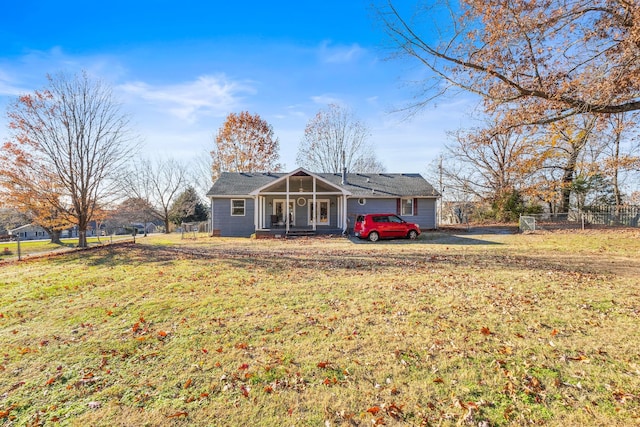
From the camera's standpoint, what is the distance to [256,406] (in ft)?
9.53

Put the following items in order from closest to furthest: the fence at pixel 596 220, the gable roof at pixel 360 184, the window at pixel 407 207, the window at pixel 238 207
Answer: the fence at pixel 596 220
the window at pixel 238 207
the gable roof at pixel 360 184
the window at pixel 407 207

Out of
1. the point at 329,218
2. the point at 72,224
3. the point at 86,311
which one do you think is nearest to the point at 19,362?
the point at 86,311

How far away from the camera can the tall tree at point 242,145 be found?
117 feet

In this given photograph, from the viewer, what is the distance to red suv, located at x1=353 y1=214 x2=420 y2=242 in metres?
16.8

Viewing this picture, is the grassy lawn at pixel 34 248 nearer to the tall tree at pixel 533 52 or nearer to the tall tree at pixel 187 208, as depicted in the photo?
the tall tree at pixel 187 208

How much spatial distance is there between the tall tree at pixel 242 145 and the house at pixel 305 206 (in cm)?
1305

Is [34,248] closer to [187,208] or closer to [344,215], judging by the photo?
[187,208]

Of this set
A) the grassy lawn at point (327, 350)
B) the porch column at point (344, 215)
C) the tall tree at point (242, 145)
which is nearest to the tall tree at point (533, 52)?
the grassy lawn at point (327, 350)

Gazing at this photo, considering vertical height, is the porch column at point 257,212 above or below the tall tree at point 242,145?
below

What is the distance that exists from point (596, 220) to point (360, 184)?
52.0ft

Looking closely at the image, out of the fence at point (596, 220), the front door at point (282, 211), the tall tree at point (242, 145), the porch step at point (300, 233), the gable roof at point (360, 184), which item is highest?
the tall tree at point (242, 145)

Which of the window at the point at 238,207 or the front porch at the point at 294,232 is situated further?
the window at the point at 238,207

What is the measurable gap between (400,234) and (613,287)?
10926mm

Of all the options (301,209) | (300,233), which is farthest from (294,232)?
(301,209)
